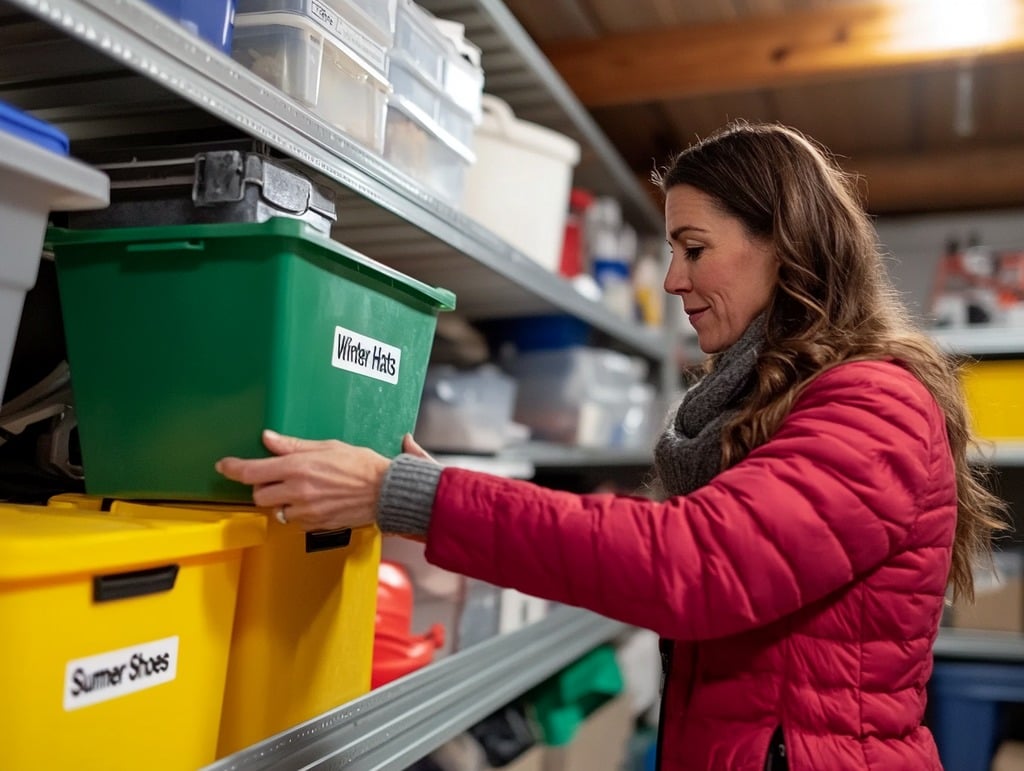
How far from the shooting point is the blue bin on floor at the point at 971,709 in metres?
2.88

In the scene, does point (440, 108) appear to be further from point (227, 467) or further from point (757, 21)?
point (757, 21)

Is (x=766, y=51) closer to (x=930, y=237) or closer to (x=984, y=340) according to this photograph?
(x=984, y=340)

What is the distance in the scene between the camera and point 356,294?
121 cm

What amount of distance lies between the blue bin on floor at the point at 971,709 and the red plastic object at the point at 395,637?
6.31 ft

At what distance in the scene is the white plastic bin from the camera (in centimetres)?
85

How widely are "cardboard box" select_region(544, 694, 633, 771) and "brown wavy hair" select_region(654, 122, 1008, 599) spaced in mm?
1367

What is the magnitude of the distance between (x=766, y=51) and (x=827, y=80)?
323 millimetres

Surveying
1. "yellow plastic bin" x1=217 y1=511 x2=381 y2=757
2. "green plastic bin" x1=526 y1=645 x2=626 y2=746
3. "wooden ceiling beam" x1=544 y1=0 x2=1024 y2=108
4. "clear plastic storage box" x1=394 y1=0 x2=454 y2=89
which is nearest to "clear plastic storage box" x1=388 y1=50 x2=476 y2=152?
"clear plastic storage box" x1=394 y1=0 x2=454 y2=89

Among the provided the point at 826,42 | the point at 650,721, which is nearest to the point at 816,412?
the point at 826,42

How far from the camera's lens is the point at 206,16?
3.69ft

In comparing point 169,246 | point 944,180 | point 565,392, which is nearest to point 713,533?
point 169,246

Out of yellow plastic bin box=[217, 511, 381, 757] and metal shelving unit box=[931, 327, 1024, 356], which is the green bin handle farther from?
metal shelving unit box=[931, 327, 1024, 356]

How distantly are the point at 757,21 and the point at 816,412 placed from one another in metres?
2.17

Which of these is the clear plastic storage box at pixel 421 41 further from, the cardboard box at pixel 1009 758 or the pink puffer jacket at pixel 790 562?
the cardboard box at pixel 1009 758
